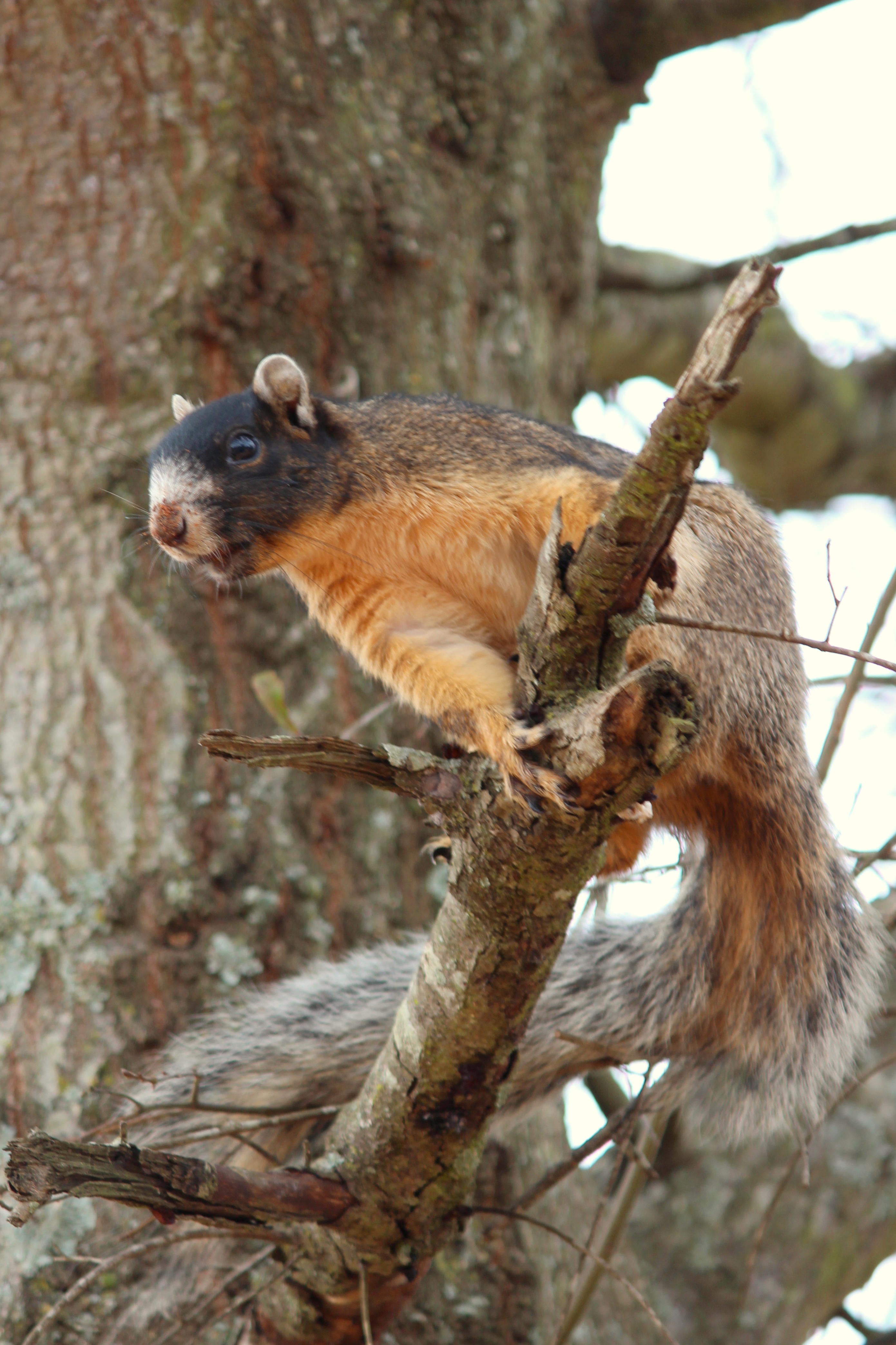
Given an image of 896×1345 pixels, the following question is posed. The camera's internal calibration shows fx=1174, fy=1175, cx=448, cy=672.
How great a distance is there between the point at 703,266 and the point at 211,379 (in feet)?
5.36

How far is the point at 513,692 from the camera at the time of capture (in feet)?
4.73

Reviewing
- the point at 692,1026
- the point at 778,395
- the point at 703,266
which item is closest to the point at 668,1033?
the point at 692,1026

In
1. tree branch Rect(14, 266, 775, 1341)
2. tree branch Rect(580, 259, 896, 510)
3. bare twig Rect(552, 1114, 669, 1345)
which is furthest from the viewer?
tree branch Rect(580, 259, 896, 510)

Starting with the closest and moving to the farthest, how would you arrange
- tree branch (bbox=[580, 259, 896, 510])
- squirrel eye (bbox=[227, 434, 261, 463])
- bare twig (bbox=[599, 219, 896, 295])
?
squirrel eye (bbox=[227, 434, 261, 463]) < bare twig (bbox=[599, 219, 896, 295]) < tree branch (bbox=[580, 259, 896, 510])

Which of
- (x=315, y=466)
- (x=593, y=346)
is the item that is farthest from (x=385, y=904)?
(x=593, y=346)

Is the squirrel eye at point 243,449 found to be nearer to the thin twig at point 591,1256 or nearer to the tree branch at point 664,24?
the thin twig at point 591,1256

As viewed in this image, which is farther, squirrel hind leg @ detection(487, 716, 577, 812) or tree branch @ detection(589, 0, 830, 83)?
tree branch @ detection(589, 0, 830, 83)

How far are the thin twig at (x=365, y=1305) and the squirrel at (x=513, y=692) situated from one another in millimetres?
315

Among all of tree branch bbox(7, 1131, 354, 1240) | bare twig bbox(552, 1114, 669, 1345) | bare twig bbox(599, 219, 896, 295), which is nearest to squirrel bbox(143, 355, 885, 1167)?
bare twig bbox(552, 1114, 669, 1345)

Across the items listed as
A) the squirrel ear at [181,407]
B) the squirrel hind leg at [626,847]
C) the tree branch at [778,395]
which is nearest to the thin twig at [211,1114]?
the squirrel hind leg at [626,847]

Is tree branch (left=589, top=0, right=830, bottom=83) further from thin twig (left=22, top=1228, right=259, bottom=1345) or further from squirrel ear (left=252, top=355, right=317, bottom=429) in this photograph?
thin twig (left=22, top=1228, right=259, bottom=1345)

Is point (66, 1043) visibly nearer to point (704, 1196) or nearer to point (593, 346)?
point (704, 1196)

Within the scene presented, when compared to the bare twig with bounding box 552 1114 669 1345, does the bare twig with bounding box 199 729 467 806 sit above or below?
above

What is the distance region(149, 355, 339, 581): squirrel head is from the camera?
1.56m
